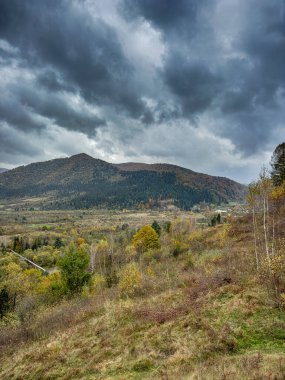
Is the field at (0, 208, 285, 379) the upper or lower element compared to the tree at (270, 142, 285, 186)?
lower

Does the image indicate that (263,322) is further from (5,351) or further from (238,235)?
(238,235)

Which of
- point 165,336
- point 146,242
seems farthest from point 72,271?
point 146,242

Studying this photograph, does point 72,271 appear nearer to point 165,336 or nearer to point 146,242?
point 165,336

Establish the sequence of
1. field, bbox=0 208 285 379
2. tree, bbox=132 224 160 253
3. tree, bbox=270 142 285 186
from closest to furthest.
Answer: field, bbox=0 208 285 379 → tree, bbox=270 142 285 186 → tree, bbox=132 224 160 253

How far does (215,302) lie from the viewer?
22.7 m

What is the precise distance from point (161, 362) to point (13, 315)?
30147 millimetres

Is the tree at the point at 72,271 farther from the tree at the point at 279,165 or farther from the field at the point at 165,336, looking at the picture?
the tree at the point at 279,165

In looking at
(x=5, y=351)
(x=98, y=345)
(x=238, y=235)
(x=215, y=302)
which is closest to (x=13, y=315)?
(x=5, y=351)

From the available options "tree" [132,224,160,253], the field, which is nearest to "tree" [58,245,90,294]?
the field

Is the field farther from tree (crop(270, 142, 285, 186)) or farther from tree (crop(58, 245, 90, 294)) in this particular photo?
tree (crop(270, 142, 285, 186))

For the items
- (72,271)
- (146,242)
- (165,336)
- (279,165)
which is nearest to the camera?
(165,336)

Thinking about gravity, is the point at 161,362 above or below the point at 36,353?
above

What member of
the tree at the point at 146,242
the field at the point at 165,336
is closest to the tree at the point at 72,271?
the field at the point at 165,336

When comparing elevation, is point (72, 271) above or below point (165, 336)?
below
